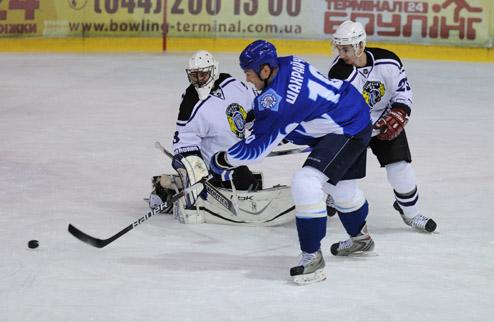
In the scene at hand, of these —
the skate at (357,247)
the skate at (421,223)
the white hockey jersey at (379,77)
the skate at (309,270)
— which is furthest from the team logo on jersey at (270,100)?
the skate at (421,223)

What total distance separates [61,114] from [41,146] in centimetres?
109

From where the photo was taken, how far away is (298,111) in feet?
10.0

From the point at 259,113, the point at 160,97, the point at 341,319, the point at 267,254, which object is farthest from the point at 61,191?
the point at 160,97

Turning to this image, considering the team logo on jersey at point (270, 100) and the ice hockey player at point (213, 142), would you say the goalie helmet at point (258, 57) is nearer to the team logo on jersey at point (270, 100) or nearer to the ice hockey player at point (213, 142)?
the team logo on jersey at point (270, 100)

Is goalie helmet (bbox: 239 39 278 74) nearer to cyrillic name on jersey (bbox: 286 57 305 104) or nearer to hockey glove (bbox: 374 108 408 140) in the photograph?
cyrillic name on jersey (bbox: 286 57 305 104)

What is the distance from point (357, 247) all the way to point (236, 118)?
88 centimetres

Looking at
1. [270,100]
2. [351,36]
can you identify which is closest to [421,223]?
[351,36]

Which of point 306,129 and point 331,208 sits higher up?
point 306,129

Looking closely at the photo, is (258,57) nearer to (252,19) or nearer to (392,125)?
(392,125)

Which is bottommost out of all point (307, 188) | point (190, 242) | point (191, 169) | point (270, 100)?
point (190, 242)

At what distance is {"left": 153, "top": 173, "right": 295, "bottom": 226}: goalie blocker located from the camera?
3.83 meters

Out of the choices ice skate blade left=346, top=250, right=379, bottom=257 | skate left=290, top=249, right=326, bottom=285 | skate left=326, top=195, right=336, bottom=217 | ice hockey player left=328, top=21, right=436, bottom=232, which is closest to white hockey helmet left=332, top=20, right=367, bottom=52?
ice hockey player left=328, top=21, right=436, bottom=232

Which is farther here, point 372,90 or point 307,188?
point 372,90

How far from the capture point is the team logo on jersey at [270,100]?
3.00 meters
